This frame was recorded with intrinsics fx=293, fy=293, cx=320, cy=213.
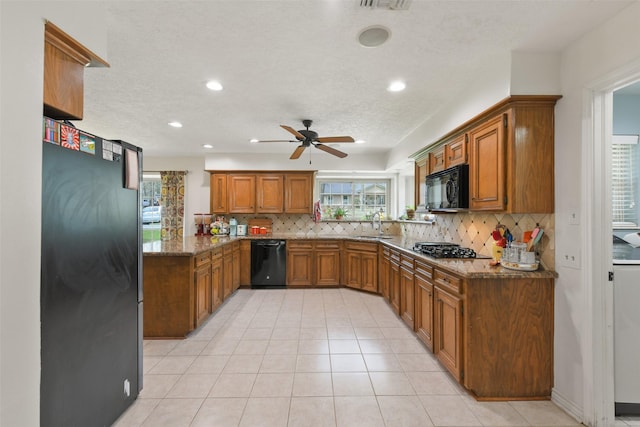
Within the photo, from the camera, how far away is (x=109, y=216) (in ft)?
5.52

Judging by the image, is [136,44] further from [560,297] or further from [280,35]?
[560,297]

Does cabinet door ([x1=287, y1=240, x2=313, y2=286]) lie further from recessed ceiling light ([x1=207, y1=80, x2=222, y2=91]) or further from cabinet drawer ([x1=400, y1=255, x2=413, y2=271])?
recessed ceiling light ([x1=207, y1=80, x2=222, y2=91])

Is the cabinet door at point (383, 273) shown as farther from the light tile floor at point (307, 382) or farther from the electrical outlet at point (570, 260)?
the electrical outlet at point (570, 260)

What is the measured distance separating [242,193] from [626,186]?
5057 mm

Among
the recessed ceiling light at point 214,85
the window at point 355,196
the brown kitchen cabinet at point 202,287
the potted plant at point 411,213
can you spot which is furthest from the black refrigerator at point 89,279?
the window at point 355,196

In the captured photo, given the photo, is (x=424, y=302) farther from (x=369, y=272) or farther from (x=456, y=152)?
(x=369, y=272)

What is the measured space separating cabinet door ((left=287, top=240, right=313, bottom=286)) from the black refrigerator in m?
3.19

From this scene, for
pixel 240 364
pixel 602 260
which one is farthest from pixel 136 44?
pixel 602 260

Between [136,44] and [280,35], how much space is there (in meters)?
1.00

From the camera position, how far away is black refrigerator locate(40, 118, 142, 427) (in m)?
1.30

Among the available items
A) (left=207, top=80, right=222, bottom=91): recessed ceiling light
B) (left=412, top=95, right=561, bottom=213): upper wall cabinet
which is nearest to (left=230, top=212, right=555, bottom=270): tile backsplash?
(left=412, top=95, right=561, bottom=213): upper wall cabinet

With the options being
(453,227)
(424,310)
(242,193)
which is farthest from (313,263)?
(424,310)

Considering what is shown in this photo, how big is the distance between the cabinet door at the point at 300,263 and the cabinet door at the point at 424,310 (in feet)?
7.95

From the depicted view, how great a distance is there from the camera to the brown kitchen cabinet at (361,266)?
464 centimetres
